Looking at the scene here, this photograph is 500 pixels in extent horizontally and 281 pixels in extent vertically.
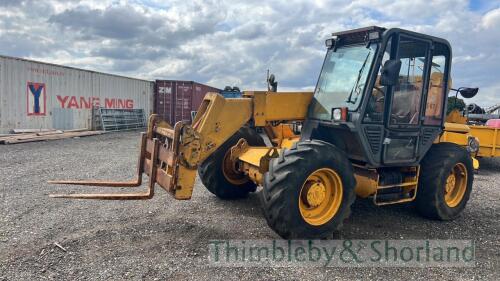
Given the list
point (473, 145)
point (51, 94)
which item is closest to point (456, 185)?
point (473, 145)

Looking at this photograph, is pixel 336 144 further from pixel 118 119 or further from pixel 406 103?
pixel 118 119

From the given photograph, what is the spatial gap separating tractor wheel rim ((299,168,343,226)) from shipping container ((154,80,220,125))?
62.9 feet

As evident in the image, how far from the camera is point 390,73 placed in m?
4.67

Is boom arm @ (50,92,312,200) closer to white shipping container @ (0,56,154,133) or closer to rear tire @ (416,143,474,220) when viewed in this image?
rear tire @ (416,143,474,220)

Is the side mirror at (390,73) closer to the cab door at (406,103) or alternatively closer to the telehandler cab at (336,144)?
the telehandler cab at (336,144)

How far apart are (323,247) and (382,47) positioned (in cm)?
263

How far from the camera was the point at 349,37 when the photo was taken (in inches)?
214

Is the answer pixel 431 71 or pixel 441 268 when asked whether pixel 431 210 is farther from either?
pixel 431 71

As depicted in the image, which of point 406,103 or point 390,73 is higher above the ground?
point 390,73

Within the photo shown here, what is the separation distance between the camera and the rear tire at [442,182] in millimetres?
5719

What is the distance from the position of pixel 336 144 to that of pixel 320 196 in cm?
110

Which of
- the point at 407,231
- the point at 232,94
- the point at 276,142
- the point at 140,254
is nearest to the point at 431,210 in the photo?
the point at 407,231

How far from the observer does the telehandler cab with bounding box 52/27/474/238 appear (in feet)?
14.8

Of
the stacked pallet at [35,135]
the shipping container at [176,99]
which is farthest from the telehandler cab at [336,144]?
the shipping container at [176,99]
